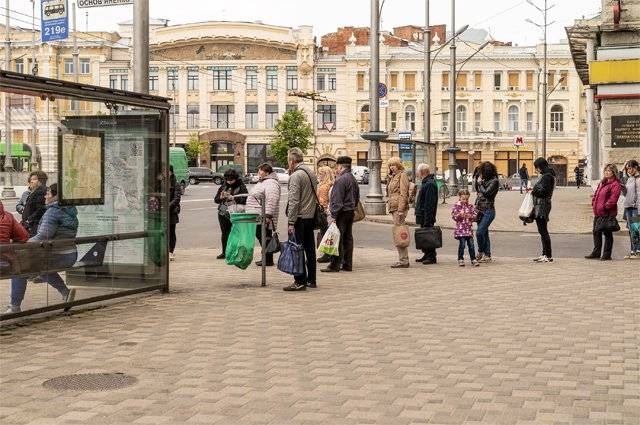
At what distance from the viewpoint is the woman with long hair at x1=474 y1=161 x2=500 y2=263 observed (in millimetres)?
17688

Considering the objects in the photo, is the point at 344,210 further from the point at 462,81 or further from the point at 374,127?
the point at 462,81

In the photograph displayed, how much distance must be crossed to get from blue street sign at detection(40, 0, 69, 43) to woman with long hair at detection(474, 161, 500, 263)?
708cm

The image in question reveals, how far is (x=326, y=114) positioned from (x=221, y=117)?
932cm

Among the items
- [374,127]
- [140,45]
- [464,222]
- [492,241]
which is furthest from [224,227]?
[374,127]

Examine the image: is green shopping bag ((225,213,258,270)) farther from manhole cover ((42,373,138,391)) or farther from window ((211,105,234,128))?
window ((211,105,234,128))

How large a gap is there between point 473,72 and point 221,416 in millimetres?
88263

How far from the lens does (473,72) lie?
92.8 m

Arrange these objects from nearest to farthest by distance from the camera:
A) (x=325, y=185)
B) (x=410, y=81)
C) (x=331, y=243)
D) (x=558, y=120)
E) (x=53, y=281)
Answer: (x=53, y=281), (x=331, y=243), (x=325, y=185), (x=558, y=120), (x=410, y=81)

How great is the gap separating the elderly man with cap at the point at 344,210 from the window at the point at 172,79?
3193 inches

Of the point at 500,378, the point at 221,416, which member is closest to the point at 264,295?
the point at 500,378

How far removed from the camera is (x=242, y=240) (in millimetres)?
13719

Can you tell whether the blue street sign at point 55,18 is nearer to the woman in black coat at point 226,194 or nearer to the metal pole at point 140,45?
the metal pole at point 140,45

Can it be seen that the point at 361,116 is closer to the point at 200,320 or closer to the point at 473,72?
the point at 473,72

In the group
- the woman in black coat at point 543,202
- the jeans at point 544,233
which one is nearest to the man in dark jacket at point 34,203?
the woman in black coat at point 543,202
